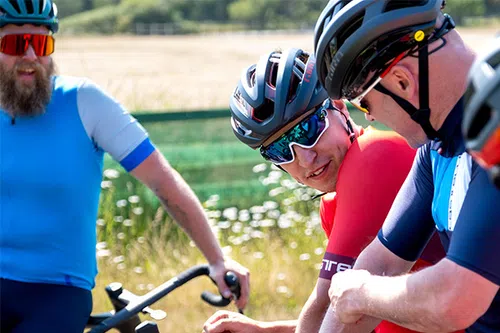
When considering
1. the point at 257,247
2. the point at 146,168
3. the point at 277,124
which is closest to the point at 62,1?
the point at 257,247

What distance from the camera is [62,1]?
12922mm

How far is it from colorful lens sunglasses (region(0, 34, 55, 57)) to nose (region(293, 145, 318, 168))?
5.28 feet

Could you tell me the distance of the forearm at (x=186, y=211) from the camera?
140 inches

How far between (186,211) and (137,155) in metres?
0.34

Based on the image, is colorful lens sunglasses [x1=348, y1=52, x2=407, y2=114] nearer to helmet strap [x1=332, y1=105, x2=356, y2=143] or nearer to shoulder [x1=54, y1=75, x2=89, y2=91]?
helmet strap [x1=332, y1=105, x2=356, y2=143]

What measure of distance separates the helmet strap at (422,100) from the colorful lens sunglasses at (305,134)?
0.69m

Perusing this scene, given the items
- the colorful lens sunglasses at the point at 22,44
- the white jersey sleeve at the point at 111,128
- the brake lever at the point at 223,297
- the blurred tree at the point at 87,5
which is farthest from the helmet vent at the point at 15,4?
the blurred tree at the point at 87,5

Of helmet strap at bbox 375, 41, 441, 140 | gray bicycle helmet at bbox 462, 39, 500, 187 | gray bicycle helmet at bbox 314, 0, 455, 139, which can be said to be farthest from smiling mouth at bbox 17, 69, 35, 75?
gray bicycle helmet at bbox 462, 39, 500, 187

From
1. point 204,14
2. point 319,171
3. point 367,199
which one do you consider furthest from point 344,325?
point 204,14

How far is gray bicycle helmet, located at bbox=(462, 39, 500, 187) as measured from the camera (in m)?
1.09

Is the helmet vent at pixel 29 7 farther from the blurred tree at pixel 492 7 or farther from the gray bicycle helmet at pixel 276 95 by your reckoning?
the blurred tree at pixel 492 7

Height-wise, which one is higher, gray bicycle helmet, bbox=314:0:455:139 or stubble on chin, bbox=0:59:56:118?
gray bicycle helmet, bbox=314:0:455:139

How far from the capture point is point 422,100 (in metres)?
1.93

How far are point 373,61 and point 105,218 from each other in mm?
4419
